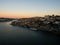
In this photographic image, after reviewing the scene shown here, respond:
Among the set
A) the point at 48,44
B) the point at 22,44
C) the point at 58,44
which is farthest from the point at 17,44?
the point at 58,44

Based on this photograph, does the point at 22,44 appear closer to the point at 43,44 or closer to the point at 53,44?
the point at 43,44

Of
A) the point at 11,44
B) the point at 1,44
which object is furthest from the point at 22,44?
the point at 1,44

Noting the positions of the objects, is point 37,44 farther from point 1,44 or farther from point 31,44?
point 1,44

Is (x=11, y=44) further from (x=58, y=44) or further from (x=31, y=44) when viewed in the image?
(x=58, y=44)

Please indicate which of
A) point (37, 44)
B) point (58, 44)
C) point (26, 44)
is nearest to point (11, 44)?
point (26, 44)

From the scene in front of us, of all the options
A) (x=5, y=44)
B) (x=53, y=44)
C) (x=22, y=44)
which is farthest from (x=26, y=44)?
(x=53, y=44)

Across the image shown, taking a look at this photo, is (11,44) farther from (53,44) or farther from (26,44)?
(53,44)
